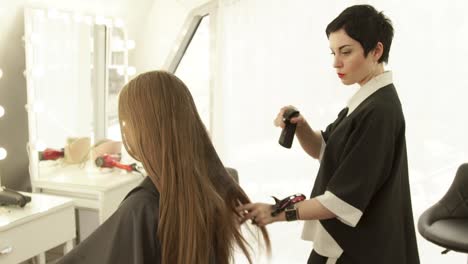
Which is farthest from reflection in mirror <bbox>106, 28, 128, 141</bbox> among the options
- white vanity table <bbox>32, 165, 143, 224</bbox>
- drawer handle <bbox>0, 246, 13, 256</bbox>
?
drawer handle <bbox>0, 246, 13, 256</bbox>

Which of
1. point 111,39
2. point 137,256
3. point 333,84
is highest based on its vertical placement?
point 111,39

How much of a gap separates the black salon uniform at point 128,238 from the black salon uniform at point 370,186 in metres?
0.41

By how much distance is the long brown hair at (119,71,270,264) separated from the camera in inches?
34.7

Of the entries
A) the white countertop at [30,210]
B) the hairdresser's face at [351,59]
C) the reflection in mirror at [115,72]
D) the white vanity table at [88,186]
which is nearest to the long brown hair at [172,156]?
the hairdresser's face at [351,59]

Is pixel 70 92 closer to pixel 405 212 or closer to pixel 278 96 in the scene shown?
pixel 278 96

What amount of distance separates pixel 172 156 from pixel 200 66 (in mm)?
1953

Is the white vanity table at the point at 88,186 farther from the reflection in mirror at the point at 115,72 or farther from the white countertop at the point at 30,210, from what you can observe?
the reflection in mirror at the point at 115,72

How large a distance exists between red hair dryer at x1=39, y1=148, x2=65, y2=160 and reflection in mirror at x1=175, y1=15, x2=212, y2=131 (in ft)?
3.02

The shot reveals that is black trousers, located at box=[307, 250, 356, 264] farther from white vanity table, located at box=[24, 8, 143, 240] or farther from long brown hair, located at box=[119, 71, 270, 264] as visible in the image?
white vanity table, located at box=[24, 8, 143, 240]

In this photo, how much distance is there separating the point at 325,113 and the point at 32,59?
1.44 metres

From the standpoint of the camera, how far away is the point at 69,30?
2.11 meters

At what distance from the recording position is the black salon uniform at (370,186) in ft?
3.31

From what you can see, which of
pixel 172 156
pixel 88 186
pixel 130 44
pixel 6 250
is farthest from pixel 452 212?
pixel 130 44

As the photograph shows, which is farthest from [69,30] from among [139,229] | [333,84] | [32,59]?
[139,229]
